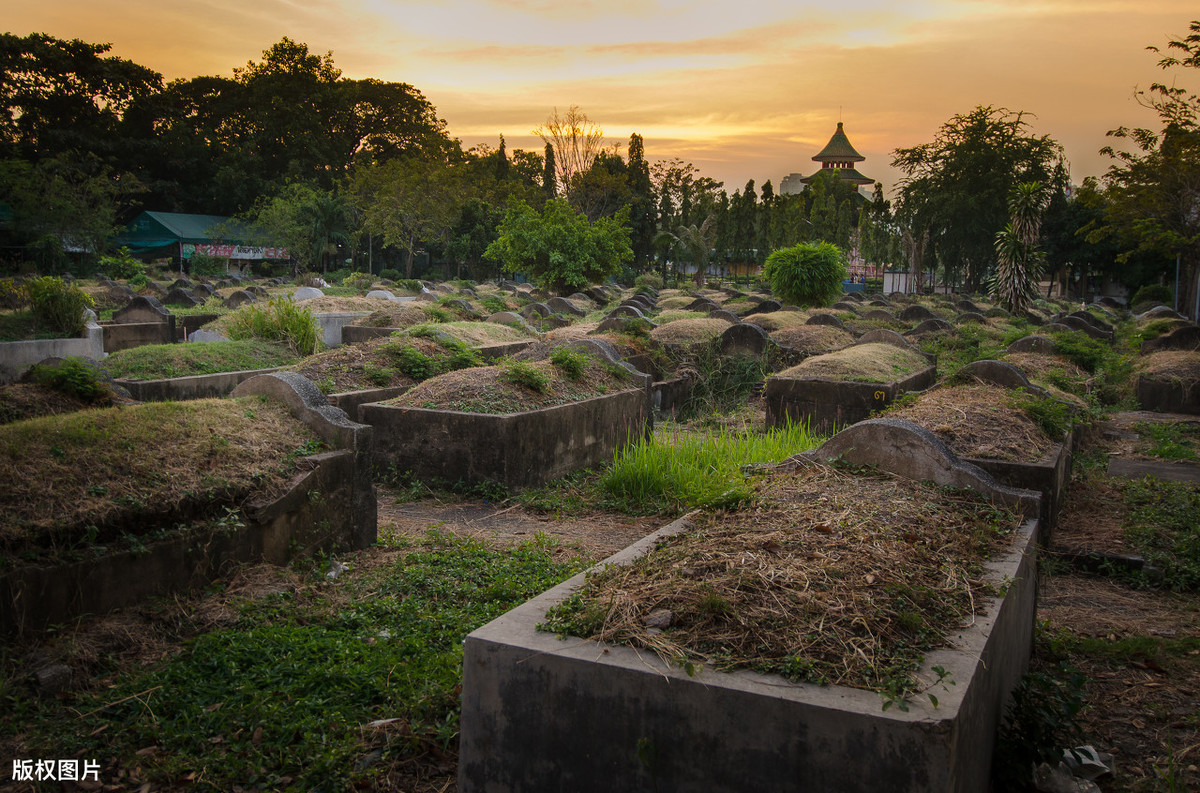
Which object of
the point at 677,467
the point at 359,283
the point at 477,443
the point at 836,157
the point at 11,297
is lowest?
the point at 677,467

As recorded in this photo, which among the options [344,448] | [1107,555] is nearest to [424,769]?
[344,448]

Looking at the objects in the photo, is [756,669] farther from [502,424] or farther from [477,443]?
[477,443]

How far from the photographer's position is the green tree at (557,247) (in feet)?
95.2

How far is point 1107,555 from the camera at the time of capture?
20.3ft

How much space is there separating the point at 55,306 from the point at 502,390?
9.13 meters

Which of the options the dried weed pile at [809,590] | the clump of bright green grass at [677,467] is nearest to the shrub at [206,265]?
the clump of bright green grass at [677,467]

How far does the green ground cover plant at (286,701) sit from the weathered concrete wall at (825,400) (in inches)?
278

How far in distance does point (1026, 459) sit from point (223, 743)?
5289 mm

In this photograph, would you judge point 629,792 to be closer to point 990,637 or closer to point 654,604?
point 654,604

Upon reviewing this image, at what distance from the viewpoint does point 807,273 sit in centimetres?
2325

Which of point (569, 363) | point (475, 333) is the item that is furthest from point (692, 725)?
point (475, 333)

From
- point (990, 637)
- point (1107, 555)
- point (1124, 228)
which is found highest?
point (1124, 228)

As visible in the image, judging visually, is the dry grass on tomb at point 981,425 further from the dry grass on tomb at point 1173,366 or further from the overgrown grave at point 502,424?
the dry grass on tomb at point 1173,366

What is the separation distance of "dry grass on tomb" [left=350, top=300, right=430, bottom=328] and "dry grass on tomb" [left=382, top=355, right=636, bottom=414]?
6.36 meters
